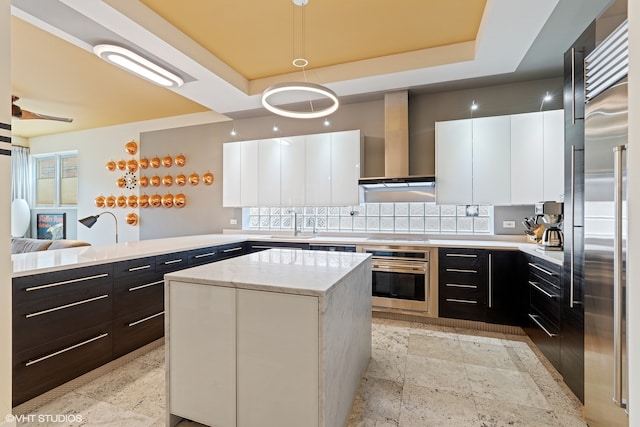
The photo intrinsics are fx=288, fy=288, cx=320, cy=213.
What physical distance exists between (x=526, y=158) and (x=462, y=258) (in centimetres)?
132

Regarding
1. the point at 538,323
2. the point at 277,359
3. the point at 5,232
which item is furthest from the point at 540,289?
the point at 5,232

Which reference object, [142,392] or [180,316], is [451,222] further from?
[142,392]

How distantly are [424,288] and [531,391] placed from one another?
1.31 metres

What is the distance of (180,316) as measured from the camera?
1.67 metres

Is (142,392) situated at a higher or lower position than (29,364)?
lower

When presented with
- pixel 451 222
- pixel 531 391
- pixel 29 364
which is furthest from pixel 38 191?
pixel 531 391

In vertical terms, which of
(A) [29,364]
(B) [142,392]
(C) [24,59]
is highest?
(C) [24,59]

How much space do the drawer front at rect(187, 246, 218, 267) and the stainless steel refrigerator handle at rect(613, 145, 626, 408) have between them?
10.8 ft

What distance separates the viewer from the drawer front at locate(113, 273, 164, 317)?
2.38 metres

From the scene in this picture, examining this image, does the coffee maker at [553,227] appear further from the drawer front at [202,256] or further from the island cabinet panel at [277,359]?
the drawer front at [202,256]

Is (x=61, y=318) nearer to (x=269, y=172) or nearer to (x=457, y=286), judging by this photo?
(x=269, y=172)

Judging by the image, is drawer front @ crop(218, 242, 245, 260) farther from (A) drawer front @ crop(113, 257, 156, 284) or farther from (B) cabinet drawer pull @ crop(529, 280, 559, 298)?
(B) cabinet drawer pull @ crop(529, 280, 559, 298)

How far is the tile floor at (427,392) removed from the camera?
1.80 meters

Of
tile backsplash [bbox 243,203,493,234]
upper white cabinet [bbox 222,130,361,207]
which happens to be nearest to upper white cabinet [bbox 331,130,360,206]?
upper white cabinet [bbox 222,130,361,207]
